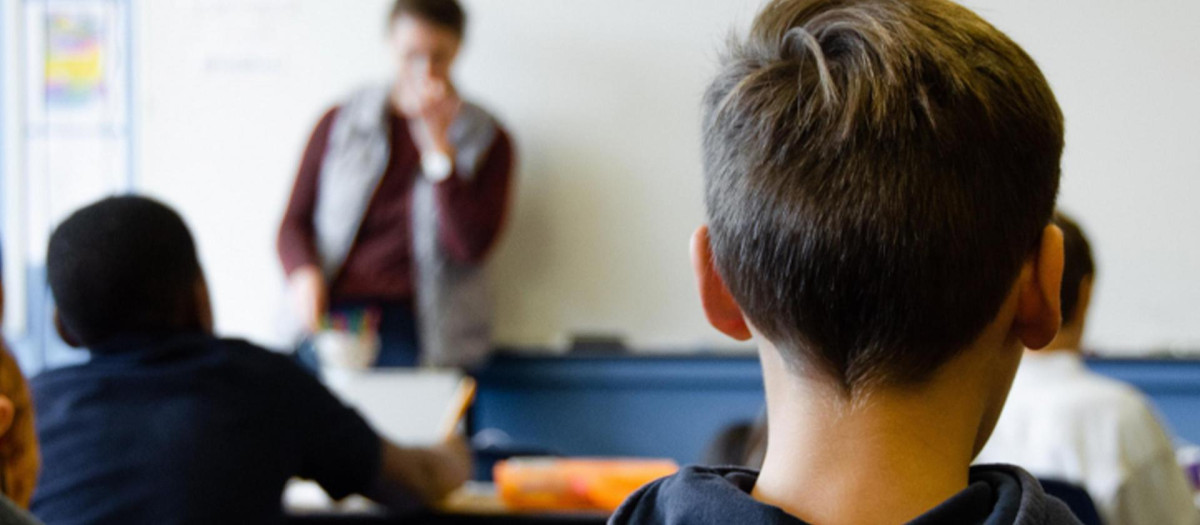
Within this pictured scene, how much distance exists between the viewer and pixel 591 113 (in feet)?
13.1

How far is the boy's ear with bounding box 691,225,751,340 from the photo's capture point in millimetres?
810

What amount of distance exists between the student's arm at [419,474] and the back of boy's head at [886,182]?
3.80 feet

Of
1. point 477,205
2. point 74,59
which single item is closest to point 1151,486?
point 477,205

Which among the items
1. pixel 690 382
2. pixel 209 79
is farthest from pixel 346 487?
pixel 209 79

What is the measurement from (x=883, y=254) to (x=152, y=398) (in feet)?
3.70

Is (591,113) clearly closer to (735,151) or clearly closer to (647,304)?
(647,304)

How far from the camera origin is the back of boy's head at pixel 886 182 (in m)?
0.70

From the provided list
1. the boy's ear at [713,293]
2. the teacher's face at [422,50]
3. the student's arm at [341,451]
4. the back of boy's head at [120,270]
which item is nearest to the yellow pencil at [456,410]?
the student's arm at [341,451]

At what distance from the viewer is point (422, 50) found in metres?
3.58

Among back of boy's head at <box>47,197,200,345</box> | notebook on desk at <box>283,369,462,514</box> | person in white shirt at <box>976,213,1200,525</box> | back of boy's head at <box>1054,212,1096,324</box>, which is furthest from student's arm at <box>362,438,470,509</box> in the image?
back of boy's head at <box>1054,212,1096,324</box>

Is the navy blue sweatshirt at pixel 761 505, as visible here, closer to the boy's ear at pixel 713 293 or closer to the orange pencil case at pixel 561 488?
the boy's ear at pixel 713 293

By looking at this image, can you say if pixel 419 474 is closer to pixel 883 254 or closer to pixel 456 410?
pixel 456 410

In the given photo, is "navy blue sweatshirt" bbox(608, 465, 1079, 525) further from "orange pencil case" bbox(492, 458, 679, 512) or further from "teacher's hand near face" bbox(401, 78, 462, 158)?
"teacher's hand near face" bbox(401, 78, 462, 158)

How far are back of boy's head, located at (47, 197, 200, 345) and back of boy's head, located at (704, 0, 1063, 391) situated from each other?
1.05m
